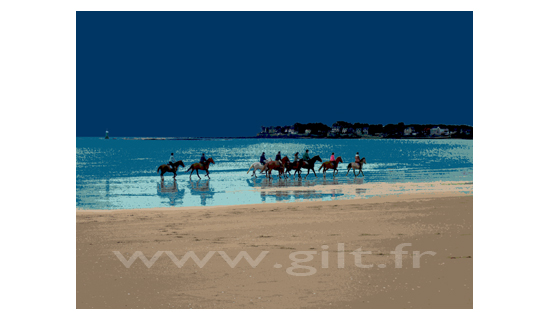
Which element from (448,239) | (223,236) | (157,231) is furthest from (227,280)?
(448,239)

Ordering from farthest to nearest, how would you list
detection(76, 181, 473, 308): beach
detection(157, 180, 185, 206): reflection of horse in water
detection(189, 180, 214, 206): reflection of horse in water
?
A: detection(189, 180, 214, 206): reflection of horse in water
detection(157, 180, 185, 206): reflection of horse in water
detection(76, 181, 473, 308): beach

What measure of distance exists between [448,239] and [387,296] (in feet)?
13.7

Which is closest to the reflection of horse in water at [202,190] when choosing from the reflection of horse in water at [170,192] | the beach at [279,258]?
the reflection of horse in water at [170,192]

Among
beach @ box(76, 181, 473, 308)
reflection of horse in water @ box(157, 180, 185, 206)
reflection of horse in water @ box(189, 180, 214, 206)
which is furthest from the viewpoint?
reflection of horse in water @ box(189, 180, 214, 206)

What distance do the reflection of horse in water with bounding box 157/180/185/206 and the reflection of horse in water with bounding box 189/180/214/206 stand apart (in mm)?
725

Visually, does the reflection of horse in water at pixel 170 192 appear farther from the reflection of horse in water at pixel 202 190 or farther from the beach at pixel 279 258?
the beach at pixel 279 258

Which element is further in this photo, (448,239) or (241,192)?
(241,192)

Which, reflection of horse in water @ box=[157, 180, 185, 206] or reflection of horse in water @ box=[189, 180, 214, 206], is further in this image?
reflection of horse in water @ box=[189, 180, 214, 206]

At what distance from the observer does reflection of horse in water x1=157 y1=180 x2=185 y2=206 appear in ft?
63.0

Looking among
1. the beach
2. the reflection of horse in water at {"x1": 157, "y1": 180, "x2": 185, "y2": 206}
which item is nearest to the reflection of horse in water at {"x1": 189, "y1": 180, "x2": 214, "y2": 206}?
the reflection of horse in water at {"x1": 157, "y1": 180, "x2": 185, "y2": 206}

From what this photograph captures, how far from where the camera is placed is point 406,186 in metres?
23.5

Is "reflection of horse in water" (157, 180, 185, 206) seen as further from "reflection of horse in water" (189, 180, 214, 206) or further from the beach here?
the beach

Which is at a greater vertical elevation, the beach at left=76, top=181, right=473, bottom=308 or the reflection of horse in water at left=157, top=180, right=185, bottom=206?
the reflection of horse in water at left=157, top=180, right=185, bottom=206

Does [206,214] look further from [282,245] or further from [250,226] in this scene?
[282,245]
